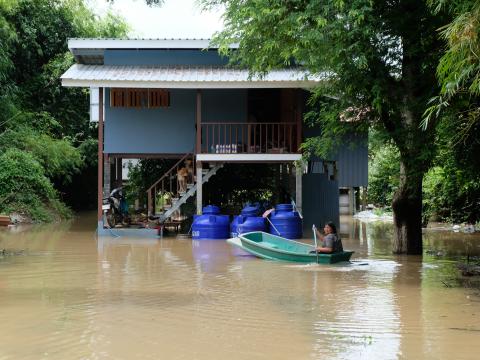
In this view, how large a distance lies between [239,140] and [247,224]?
3.74 m

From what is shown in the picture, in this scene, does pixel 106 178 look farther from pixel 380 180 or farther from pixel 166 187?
pixel 380 180

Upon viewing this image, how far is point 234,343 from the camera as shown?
21.3 ft

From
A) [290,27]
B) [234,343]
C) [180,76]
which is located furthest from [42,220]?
[234,343]

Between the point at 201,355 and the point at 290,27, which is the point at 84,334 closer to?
the point at 201,355

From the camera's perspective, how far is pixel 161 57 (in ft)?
66.3

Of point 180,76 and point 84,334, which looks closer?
point 84,334

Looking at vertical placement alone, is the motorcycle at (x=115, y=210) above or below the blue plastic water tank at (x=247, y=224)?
above

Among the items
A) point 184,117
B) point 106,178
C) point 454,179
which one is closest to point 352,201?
point 454,179

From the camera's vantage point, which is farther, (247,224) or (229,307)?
(247,224)

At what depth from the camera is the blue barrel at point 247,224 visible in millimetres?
16969

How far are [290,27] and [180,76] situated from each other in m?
6.82

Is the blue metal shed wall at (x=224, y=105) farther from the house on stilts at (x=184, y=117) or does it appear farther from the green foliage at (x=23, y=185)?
the green foliage at (x=23, y=185)

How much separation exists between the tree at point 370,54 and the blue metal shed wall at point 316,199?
253 inches

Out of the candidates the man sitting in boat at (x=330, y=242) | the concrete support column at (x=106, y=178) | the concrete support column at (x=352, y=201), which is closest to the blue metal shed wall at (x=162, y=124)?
the concrete support column at (x=106, y=178)
